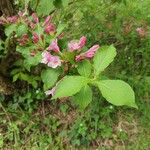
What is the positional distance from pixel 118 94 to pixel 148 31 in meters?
1.89

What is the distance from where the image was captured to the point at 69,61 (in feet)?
5.41

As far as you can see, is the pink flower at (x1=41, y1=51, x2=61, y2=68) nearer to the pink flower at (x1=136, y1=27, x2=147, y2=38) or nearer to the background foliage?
the background foliage

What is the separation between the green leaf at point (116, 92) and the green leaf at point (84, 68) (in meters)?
0.18

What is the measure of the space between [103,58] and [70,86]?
17 cm

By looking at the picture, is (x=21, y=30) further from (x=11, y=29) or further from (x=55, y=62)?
(x=55, y=62)

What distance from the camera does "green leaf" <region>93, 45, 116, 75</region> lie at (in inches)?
54.7

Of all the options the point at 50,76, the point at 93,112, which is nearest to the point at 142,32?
the point at 93,112

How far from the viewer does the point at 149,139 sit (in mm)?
2758

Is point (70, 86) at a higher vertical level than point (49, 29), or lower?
higher

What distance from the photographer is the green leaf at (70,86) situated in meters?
1.31

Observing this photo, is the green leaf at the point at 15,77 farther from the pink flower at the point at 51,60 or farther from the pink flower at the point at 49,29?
the pink flower at the point at 51,60

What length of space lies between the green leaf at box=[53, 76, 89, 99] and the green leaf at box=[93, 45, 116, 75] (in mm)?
69

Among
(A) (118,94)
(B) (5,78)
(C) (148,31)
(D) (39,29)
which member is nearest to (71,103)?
A: (B) (5,78)

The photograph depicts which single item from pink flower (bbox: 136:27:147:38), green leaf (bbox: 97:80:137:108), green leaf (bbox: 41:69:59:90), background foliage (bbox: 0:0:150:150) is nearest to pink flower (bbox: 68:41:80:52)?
green leaf (bbox: 41:69:59:90)
